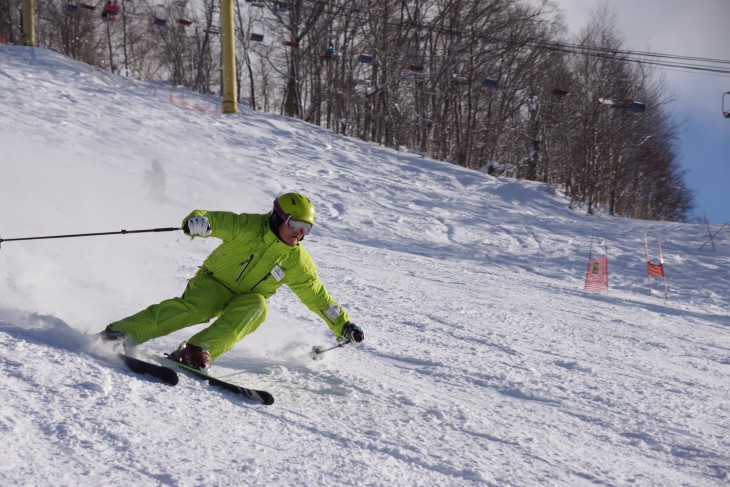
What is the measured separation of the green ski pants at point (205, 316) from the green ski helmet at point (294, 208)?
535 millimetres

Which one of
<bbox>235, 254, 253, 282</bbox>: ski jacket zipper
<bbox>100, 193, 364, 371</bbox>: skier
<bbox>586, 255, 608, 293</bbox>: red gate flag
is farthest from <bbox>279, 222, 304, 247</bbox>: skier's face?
<bbox>586, 255, 608, 293</bbox>: red gate flag

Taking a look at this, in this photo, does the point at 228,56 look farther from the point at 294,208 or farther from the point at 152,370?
the point at 152,370

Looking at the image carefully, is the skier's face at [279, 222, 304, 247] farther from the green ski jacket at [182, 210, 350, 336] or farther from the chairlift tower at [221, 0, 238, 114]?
the chairlift tower at [221, 0, 238, 114]

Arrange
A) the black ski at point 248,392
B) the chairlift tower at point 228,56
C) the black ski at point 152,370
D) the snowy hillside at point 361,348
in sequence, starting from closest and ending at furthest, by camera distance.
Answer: the snowy hillside at point 361,348
the black ski at point 152,370
the black ski at point 248,392
the chairlift tower at point 228,56

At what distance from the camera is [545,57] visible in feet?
87.4

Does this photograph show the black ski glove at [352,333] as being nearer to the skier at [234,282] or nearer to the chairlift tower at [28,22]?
the skier at [234,282]

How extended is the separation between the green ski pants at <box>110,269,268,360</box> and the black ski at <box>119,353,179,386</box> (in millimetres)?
304

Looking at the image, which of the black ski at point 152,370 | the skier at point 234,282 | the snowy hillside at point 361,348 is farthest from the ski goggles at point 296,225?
the black ski at point 152,370

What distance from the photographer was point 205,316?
3.95 m

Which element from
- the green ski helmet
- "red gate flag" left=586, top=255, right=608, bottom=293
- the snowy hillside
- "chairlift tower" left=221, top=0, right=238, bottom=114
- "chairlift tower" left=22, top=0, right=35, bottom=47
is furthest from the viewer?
"chairlift tower" left=22, top=0, right=35, bottom=47

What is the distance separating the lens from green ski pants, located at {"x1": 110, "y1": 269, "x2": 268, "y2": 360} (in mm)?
3615

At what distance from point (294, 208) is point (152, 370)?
3.92ft

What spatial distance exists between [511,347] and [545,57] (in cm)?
2349

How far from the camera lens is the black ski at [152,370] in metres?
3.19
